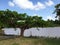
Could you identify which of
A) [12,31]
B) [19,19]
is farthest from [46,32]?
[12,31]

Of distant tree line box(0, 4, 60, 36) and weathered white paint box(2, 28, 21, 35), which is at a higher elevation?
distant tree line box(0, 4, 60, 36)

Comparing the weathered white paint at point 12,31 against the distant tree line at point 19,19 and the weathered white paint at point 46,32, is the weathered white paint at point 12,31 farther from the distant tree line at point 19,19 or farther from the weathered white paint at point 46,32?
the distant tree line at point 19,19

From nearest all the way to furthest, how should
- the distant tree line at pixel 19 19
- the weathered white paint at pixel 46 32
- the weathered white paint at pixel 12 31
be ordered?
the distant tree line at pixel 19 19 → the weathered white paint at pixel 46 32 → the weathered white paint at pixel 12 31

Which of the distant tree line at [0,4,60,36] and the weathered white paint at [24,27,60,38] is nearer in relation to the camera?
the distant tree line at [0,4,60,36]

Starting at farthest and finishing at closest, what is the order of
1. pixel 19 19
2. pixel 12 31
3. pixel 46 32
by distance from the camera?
pixel 12 31 < pixel 46 32 < pixel 19 19

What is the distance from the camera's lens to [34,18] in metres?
23.3

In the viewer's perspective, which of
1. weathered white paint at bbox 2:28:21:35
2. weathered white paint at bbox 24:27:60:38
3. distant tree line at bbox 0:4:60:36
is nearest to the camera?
distant tree line at bbox 0:4:60:36

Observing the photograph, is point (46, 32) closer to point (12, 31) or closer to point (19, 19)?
point (19, 19)

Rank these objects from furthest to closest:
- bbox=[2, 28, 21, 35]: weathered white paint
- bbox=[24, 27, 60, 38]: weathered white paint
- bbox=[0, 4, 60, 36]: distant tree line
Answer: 1. bbox=[2, 28, 21, 35]: weathered white paint
2. bbox=[24, 27, 60, 38]: weathered white paint
3. bbox=[0, 4, 60, 36]: distant tree line

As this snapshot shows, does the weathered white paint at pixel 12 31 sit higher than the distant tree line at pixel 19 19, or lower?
lower

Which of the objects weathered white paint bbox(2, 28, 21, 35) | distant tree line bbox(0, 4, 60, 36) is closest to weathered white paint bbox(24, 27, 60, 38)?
distant tree line bbox(0, 4, 60, 36)

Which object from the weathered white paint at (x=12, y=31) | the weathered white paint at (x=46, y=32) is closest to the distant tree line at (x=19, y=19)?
the weathered white paint at (x=46, y=32)

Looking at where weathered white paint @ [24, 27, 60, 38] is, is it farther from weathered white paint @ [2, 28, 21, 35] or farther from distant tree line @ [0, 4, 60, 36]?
weathered white paint @ [2, 28, 21, 35]

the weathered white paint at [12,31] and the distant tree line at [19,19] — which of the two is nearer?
the distant tree line at [19,19]
